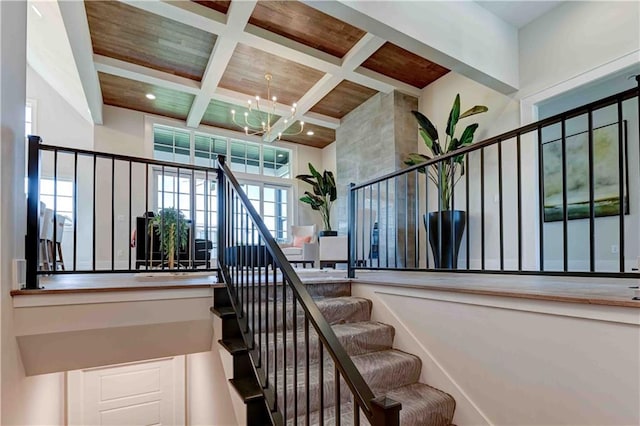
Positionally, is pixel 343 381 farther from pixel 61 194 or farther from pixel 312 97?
pixel 61 194

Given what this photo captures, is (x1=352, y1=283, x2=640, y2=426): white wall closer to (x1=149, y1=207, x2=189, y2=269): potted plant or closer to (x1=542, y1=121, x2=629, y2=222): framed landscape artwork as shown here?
(x1=149, y1=207, x2=189, y2=269): potted plant

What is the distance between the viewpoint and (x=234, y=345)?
2.19m

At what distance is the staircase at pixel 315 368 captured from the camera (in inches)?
72.1

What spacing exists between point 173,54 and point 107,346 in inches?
172

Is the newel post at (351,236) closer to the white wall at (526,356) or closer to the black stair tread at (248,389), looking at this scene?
the white wall at (526,356)

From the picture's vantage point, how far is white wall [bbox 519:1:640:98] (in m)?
3.59

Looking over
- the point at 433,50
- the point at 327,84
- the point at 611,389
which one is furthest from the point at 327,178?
the point at 611,389

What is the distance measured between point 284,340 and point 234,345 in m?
0.75

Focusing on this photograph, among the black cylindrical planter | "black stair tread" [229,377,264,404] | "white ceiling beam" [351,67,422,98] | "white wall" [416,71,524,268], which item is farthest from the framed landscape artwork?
"black stair tread" [229,377,264,404]

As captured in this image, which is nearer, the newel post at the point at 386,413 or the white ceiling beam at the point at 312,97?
the newel post at the point at 386,413

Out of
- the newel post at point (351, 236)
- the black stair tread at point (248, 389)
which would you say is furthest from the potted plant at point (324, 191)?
the black stair tread at point (248, 389)

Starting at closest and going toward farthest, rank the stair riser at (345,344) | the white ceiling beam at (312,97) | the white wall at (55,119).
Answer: the stair riser at (345,344) < the white ceiling beam at (312,97) < the white wall at (55,119)

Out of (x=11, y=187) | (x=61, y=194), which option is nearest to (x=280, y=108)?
(x=61, y=194)

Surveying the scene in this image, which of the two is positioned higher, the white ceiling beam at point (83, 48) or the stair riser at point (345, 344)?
the white ceiling beam at point (83, 48)
